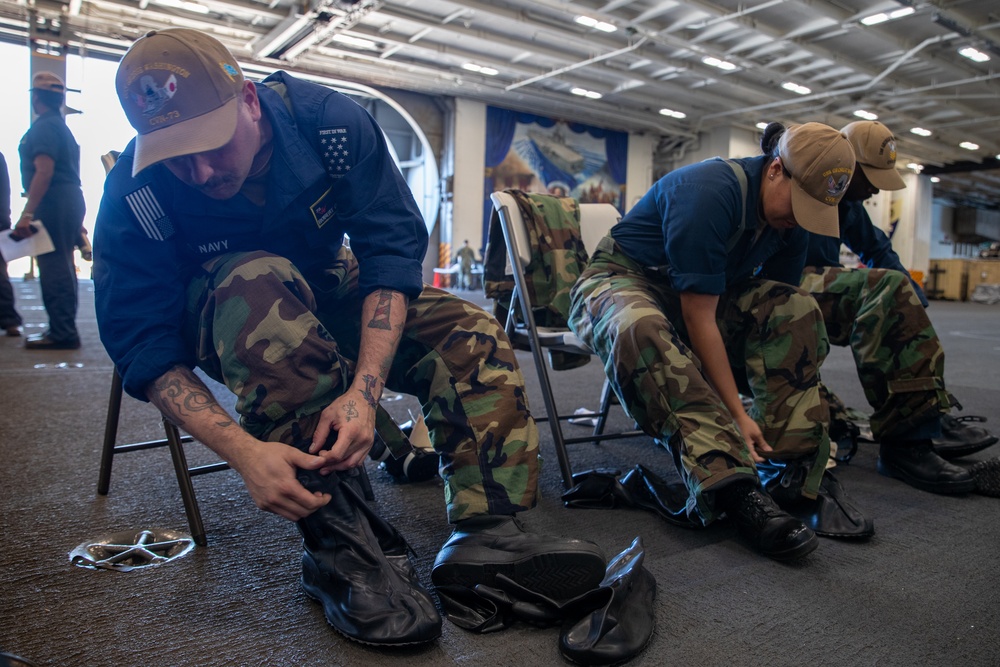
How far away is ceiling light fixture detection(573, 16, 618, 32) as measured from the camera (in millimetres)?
8578

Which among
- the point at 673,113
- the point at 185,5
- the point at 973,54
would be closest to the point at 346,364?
the point at 185,5

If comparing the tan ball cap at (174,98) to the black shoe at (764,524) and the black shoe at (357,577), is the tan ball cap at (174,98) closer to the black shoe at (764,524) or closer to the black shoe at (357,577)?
the black shoe at (357,577)

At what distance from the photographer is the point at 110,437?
1.40 metres

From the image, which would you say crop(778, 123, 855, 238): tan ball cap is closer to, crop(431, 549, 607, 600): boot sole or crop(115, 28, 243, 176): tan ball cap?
crop(431, 549, 607, 600): boot sole

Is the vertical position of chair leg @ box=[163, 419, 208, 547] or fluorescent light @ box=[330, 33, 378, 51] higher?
fluorescent light @ box=[330, 33, 378, 51]

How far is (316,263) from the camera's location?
1.19m

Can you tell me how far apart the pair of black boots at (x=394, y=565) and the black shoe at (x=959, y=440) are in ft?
4.28

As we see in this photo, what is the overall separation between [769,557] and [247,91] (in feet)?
3.81

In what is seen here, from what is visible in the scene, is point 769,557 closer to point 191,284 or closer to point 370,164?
point 370,164

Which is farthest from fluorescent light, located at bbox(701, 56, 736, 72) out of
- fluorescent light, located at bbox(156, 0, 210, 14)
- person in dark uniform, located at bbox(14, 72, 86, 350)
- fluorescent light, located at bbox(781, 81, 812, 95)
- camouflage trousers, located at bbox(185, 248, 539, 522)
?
camouflage trousers, located at bbox(185, 248, 539, 522)

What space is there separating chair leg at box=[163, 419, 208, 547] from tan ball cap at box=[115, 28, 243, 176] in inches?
20.4

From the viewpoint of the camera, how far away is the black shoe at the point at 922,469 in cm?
158

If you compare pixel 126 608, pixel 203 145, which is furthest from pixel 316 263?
pixel 126 608

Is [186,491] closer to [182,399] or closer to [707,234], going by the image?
[182,399]
